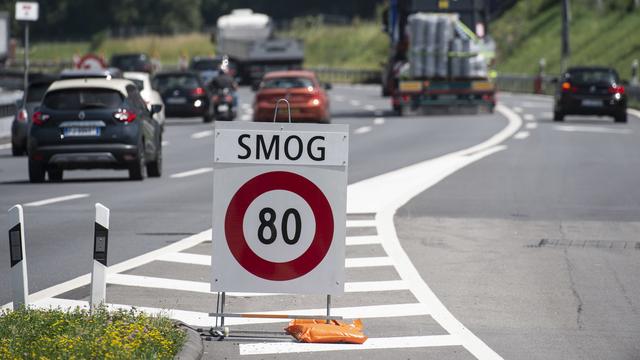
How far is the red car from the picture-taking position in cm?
3894

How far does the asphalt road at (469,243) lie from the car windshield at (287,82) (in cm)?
815

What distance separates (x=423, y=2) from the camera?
159 ft

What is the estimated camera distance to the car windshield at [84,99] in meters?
23.4

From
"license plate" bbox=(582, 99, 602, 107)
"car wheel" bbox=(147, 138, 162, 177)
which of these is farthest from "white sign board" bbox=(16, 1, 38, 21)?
"license plate" bbox=(582, 99, 602, 107)

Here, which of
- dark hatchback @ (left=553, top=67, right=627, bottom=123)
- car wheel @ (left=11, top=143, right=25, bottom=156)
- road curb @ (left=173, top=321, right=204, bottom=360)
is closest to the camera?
road curb @ (left=173, top=321, right=204, bottom=360)

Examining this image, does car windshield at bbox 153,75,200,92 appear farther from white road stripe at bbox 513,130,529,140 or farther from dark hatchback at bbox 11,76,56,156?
dark hatchback at bbox 11,76,56,156

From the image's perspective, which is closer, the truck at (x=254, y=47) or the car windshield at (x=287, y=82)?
the car windshield at (x=287, y=82)

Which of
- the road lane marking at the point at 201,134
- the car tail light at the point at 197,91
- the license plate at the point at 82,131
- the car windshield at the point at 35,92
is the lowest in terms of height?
the road lane marking at the point at 201,134

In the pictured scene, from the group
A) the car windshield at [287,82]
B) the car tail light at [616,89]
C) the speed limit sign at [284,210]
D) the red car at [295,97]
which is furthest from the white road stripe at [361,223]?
the car tail light at [616,89]

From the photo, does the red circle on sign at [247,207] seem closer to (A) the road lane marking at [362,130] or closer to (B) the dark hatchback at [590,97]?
(A) the road lane marking at [362,130]

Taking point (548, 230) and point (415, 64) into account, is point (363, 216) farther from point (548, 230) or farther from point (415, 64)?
point (415, 64)

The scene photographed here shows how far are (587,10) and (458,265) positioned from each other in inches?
2948

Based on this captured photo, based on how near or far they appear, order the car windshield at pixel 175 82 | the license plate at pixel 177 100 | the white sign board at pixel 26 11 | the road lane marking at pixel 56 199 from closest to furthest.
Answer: the road lane marking at pixel 56 199 < the white sign board at pixel 26 11 < the car windshield at pixel 175 82 < the license plate at pixel 177 100

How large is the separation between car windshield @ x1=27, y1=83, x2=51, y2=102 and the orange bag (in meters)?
21.9
